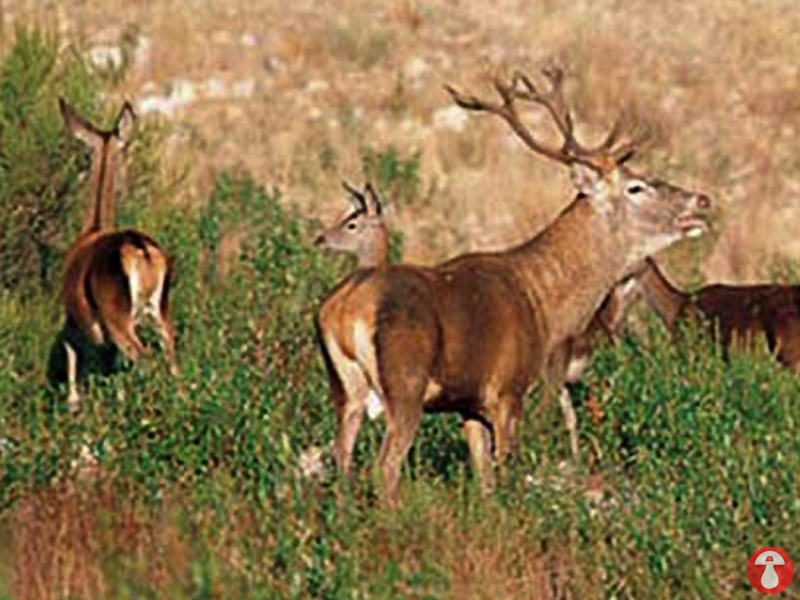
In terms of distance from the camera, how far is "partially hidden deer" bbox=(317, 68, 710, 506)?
8664 millimetres

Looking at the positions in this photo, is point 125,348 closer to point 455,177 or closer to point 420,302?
point 420,302

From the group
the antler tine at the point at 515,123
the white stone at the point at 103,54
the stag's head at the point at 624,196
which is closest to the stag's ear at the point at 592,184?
the stag's head at the point at 624,196

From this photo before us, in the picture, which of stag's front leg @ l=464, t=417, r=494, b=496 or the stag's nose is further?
the stag's nose

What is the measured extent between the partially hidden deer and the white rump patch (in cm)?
10

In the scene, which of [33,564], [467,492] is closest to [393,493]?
[467,492]

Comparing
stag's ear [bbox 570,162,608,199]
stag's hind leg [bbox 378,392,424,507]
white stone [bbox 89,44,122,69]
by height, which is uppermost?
stag's ear [bbox 570,162,608,199]

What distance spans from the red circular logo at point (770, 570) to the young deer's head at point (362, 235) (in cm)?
826

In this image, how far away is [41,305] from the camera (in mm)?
13562

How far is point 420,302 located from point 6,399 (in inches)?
77.0

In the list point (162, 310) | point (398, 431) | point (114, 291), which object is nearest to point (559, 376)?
point (398, 431)

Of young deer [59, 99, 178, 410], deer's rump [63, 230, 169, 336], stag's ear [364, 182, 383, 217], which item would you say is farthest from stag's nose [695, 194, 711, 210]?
stag's ear [364, 182, 383, 217]

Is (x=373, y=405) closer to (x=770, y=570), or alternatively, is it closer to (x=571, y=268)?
(x=571, y=268)

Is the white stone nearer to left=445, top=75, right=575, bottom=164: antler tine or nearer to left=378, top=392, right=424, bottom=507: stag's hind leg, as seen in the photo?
left=445, top=75, right=575, bottom=164: antler tine

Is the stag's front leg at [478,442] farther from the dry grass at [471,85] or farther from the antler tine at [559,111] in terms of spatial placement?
the dry grass at [471,85]
